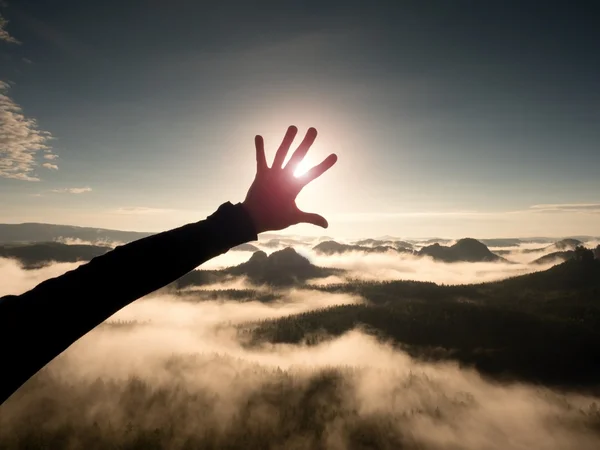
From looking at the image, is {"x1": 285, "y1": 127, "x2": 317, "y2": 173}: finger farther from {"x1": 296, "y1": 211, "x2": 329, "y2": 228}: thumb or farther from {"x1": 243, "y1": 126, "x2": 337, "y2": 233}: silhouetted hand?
{"x1": 296, "y1": 211, "x2": 329, "y2": 228}: thumb

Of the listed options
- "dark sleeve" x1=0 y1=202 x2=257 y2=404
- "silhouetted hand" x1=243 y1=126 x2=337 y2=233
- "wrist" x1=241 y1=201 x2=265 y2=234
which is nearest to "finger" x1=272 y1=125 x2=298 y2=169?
"silhouetted hand" x1=243 y1=126 x2=337 y2=233

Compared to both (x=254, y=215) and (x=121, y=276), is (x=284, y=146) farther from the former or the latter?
(x=121, y=276)

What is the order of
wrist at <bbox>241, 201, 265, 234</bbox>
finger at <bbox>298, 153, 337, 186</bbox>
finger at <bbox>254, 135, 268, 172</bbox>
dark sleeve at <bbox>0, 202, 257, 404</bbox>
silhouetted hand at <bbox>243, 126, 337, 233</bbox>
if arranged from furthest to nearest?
finger at <bbox>298, 153, 337, 186</bbox> → finger at <bbox>254, 135, 268, 172</bbox> → silhouetted hand at <bbox>243, 126, 337, 233</bbox> → wrist at <bbox>241, 201, 265, 234</bbox> → dark sleeve at <bbox>0, 202, 257, 404</bbox>

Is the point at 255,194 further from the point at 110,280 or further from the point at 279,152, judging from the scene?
the point at 110,280

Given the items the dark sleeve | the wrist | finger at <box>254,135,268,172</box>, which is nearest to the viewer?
the dark sleeve

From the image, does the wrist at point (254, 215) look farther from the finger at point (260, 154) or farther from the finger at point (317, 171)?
the finger at point (317, 171)

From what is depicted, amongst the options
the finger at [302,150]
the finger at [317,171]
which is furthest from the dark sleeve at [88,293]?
the finger at [317,171]
